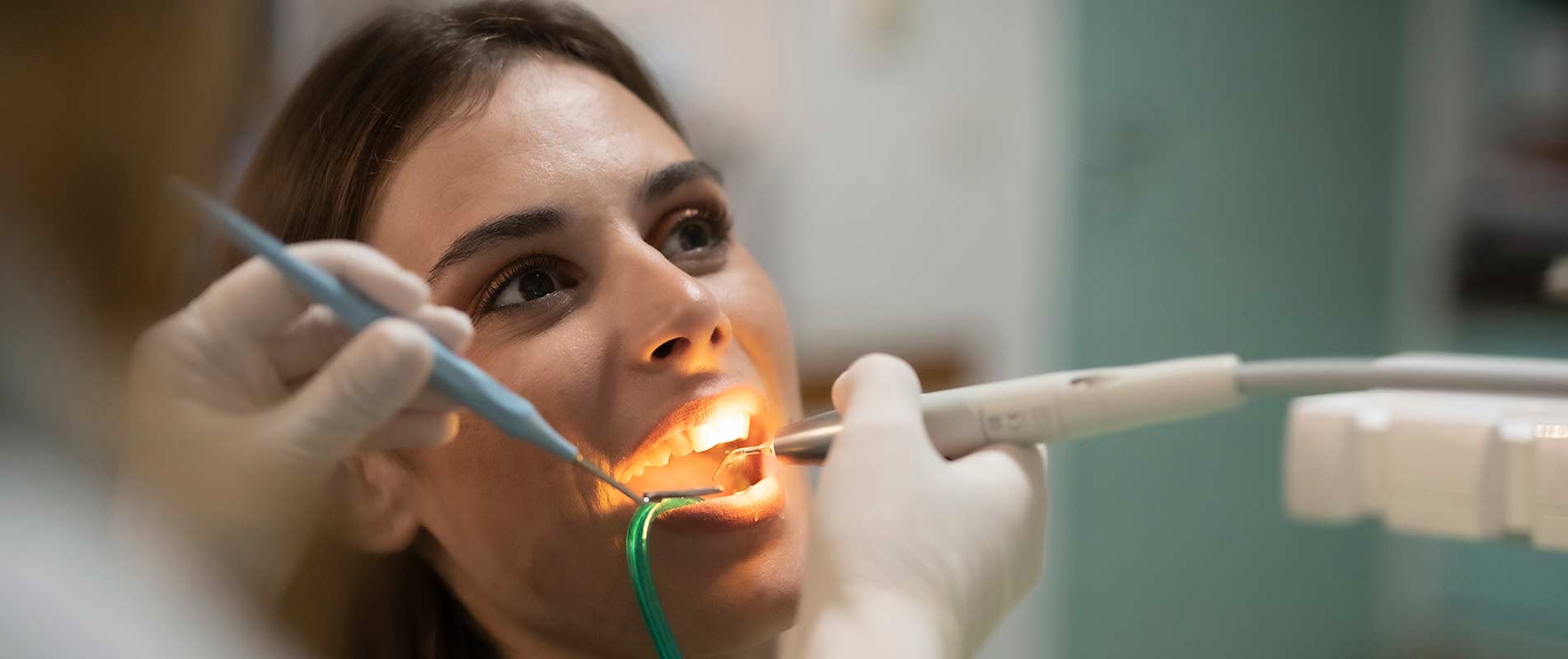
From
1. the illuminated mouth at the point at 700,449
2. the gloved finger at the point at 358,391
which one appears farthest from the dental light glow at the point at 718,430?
the gloved finger at the point at 358,391

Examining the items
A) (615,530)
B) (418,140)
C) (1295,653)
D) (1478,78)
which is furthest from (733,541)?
(1478,78)

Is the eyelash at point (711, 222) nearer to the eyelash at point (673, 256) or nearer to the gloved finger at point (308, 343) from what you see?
the eyelash at point (673, 256)

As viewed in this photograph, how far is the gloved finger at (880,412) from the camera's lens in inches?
26.7

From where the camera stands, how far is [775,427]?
35.0 inches

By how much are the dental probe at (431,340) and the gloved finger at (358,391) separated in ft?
0.03

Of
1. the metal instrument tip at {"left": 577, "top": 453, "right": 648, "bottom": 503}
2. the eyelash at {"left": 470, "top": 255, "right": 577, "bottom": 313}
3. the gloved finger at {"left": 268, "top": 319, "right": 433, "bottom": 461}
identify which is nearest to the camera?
the gloved finger at {"left": 268, "top": 319, "right": 433, "bottom": 461}

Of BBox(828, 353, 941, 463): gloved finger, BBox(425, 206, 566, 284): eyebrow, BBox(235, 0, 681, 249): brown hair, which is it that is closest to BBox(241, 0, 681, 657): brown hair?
BBox(235, 0, 681, 249): brown hair

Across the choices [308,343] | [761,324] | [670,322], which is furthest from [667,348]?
[308,343]

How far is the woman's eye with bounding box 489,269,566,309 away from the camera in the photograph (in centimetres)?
85

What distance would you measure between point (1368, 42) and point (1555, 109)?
18.1 inches

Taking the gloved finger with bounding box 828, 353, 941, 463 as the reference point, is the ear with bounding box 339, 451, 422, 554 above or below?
below

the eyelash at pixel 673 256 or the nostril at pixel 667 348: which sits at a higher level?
the eyelash at pixel 673 256

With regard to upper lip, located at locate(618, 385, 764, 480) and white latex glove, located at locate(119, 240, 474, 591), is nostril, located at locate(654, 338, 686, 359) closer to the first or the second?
upper lip, located at locate(618, 385, 764, 480)

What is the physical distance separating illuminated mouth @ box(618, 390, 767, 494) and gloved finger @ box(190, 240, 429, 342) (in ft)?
0.70
